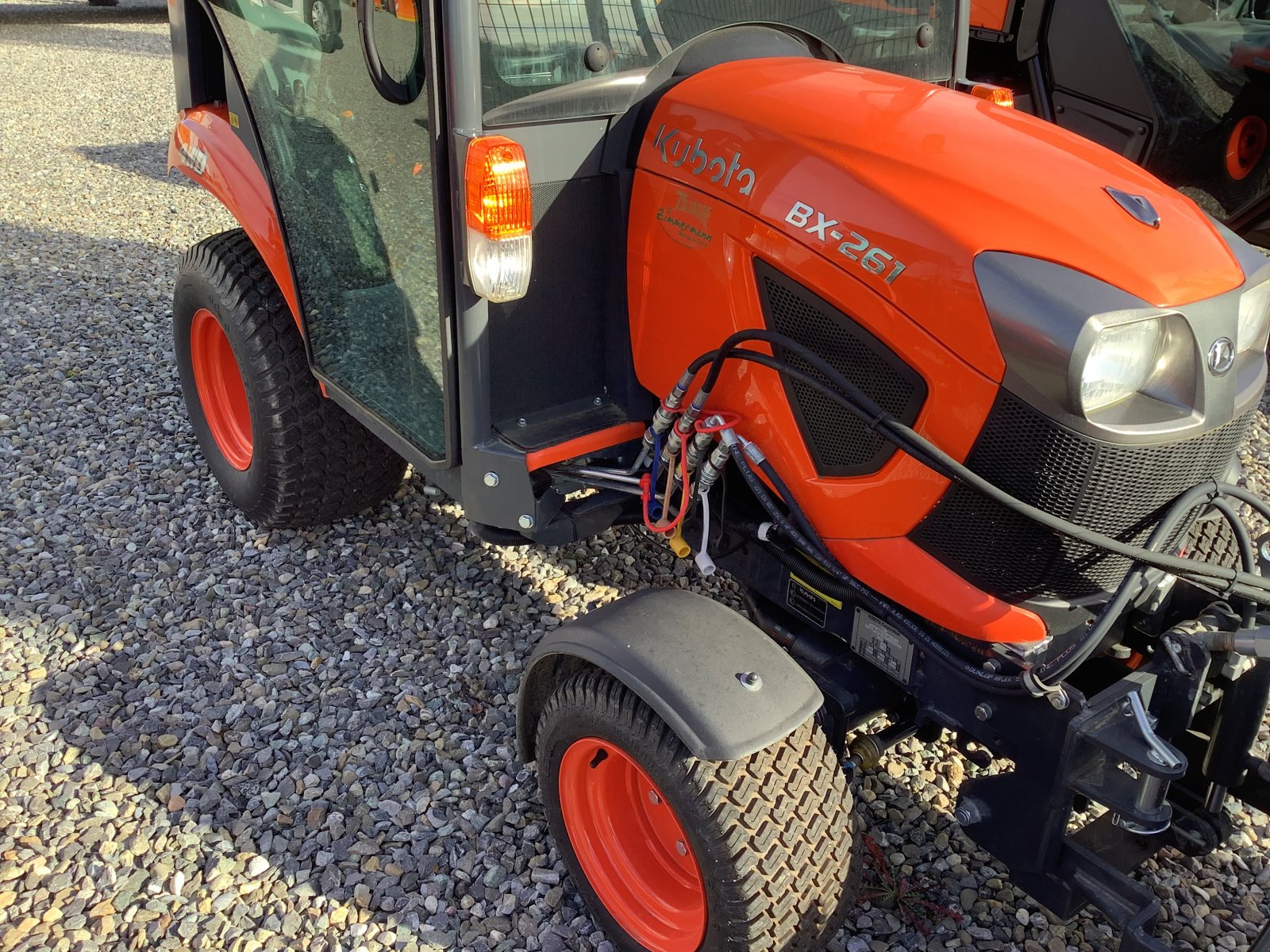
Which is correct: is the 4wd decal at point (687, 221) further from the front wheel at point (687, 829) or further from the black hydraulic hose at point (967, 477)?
the front wheel at point (687, 829)

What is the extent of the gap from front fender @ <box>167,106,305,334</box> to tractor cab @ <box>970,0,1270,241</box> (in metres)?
3.47

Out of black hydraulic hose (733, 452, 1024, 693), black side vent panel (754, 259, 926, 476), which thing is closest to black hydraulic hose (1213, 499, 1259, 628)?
black hydraulic hose (733, 452, 1024, 693)

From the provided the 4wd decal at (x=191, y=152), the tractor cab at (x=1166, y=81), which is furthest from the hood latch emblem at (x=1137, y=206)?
the tractor cab at (x=1166, y=81)

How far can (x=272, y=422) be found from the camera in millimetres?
2871

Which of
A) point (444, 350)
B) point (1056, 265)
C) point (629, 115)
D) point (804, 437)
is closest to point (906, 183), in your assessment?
point (1056, 265)

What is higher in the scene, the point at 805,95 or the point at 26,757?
the point at 805,95

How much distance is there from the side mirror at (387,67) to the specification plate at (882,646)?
51.2 inches

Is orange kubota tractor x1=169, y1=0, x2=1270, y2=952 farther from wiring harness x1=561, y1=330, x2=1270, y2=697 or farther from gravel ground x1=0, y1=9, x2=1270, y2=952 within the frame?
gravel ground x1=0, y1=9, x2=1270, y2=952

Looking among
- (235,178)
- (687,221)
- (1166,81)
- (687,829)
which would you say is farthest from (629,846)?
(1166,81)

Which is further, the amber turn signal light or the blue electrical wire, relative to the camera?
the blue electrical wire

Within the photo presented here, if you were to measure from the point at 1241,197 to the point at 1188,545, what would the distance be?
3.27 metres

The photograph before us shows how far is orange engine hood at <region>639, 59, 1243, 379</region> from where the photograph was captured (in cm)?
162

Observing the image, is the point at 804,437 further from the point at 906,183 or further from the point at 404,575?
the point at 404,575

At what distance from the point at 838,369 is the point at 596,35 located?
78cm
